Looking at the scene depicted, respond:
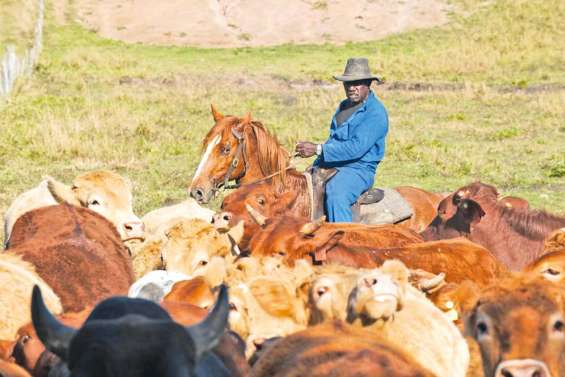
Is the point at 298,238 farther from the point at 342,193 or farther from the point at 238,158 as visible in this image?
the point at 238,158

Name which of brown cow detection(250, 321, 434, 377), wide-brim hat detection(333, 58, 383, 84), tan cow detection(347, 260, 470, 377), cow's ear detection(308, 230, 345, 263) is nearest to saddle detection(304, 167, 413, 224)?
wide-brim hat detection(333, 58, 383, 84)

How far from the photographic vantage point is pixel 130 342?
4.31 meters

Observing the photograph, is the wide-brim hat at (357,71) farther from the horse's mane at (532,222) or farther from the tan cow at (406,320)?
the tan cow at (406,320)

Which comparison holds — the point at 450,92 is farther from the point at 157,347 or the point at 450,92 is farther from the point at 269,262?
the point at 157,347

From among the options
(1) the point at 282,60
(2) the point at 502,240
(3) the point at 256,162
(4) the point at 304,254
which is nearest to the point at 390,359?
(4) the point at 304,254

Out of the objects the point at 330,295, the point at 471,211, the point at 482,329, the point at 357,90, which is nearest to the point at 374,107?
the point at 357,90

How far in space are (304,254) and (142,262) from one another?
1.88m

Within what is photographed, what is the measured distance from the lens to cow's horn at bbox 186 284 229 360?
14.7ft

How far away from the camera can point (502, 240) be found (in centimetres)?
1091

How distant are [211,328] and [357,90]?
22.2 feet

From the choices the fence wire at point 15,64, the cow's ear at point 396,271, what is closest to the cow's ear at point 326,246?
the cow's ear at point 396,271

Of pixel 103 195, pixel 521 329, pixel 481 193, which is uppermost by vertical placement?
pixel 521 329

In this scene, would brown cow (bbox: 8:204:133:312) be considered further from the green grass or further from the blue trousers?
the green grass

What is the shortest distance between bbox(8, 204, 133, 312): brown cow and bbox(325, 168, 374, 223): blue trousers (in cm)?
235
